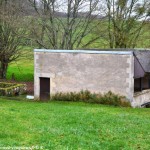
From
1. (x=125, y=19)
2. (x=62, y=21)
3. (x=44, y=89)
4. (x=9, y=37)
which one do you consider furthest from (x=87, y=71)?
(x=125, y=19)

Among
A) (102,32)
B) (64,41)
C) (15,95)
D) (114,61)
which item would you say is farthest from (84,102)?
(102,32)

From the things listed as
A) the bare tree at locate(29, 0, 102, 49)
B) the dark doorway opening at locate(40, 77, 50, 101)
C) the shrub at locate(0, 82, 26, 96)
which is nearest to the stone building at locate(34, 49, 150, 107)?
the dark doorway opening at locate(40, 77, 50, 101)

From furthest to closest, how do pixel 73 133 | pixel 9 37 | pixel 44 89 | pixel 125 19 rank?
pixel 125 19 < pixel 9 37 < pixel 44 89 < pixel 73 133

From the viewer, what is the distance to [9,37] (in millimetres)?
37094

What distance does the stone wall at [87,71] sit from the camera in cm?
2459

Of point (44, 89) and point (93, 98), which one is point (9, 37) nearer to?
point (44, 89)

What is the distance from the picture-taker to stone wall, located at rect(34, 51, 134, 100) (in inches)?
968

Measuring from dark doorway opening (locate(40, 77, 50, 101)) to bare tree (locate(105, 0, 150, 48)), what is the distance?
45.5ft

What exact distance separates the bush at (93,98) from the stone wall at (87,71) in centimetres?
31

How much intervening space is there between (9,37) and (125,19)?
13532mm

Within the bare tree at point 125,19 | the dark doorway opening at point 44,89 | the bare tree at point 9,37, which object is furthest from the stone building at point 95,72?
the bare tree at point 125,19

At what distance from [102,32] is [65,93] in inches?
534

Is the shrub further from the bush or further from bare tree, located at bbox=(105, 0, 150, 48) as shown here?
bare tree, located at bbox=(105, 0, 150, 48)

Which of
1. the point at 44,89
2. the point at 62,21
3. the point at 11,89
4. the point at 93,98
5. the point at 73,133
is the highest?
the point at 62,21
